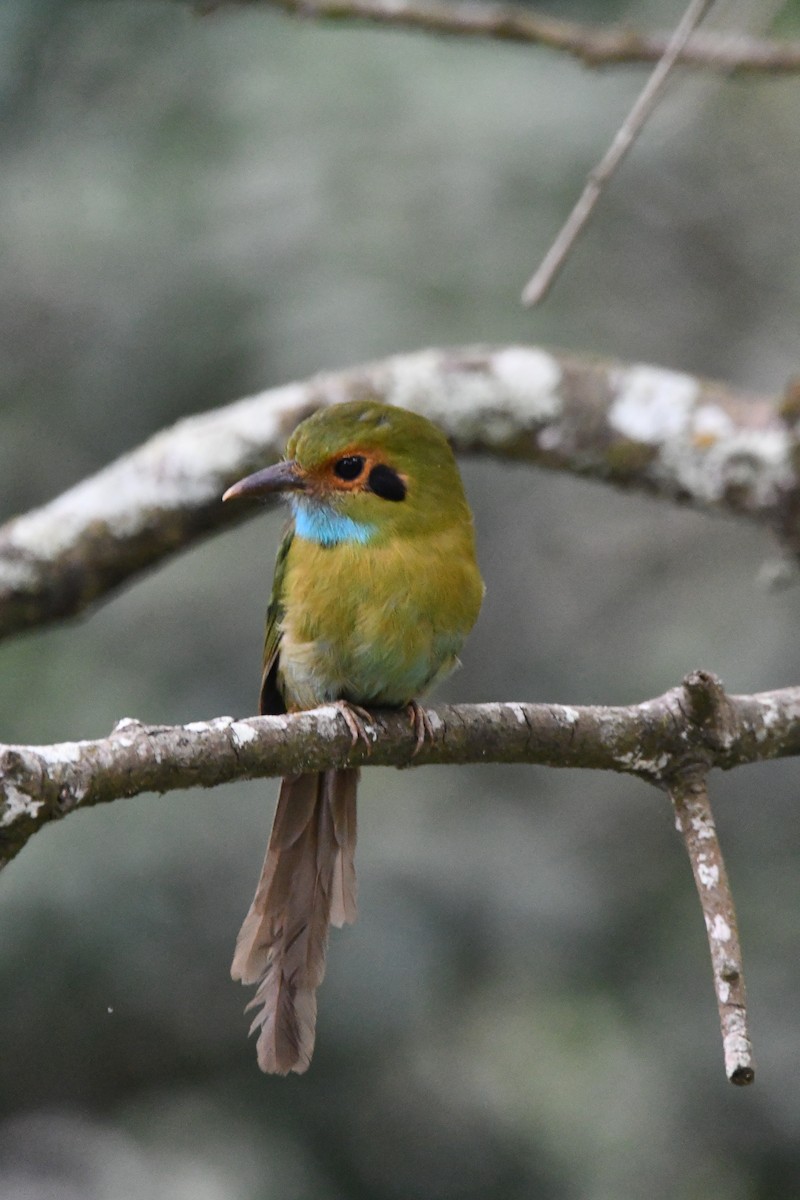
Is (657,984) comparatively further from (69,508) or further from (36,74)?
(36,74)

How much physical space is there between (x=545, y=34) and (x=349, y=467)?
1.41 metres

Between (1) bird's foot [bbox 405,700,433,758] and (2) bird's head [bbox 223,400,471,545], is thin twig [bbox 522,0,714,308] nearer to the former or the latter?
(2) bird's head [bbox 223,400,471,545]

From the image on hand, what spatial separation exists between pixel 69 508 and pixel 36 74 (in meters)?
2.45

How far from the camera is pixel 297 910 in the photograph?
3328mm

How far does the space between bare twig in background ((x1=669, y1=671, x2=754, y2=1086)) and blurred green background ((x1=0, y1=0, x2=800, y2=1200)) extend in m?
1.66

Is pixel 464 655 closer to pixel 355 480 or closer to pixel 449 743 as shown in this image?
pixel 355 480

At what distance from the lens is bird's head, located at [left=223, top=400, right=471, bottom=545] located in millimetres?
3275

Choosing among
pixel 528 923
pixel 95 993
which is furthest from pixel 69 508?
pixel 528 923

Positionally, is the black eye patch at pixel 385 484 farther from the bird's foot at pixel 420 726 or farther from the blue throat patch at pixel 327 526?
the bird's foot at pixel 420 726

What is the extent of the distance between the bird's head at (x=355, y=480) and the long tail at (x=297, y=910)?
523 mm

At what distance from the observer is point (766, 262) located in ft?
20.5

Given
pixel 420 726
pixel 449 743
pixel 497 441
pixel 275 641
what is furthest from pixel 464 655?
pixel 449 743

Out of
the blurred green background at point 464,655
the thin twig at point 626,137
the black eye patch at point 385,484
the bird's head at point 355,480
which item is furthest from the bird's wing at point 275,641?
the blurred green background at point 464,655

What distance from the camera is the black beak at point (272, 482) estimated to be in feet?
10.7
